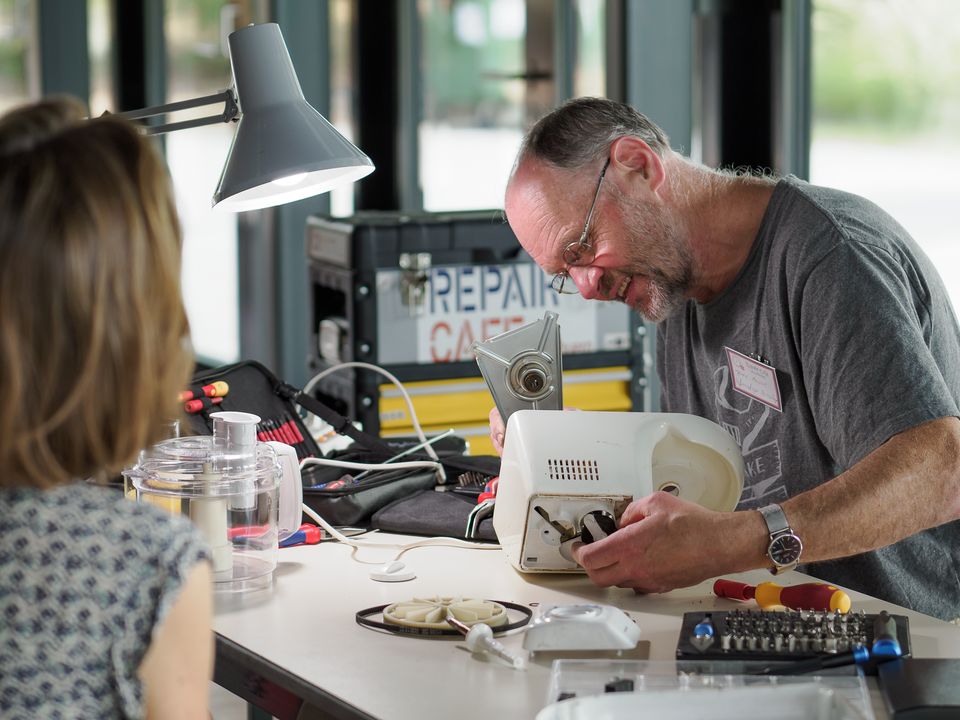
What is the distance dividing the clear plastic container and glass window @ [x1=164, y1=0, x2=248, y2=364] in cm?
564

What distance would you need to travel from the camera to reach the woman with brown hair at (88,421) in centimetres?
98

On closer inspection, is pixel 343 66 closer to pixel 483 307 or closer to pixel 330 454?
pixel 483 307

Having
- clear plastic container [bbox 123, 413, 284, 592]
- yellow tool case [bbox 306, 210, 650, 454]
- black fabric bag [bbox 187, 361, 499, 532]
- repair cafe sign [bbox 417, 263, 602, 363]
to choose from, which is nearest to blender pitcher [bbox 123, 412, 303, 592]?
clear plastic container [bbox 123, 413, 284, 592]

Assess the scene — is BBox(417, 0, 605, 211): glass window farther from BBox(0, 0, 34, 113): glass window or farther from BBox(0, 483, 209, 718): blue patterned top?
BBox(0, 483, 209, 718): blue patterned top

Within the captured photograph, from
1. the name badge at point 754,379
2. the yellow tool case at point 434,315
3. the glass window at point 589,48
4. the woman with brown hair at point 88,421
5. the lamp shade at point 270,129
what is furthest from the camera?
the glass window at point 589,48

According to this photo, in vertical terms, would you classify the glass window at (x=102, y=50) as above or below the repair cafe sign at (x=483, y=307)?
above

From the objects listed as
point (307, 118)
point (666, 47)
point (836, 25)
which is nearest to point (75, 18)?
point (666, 47)

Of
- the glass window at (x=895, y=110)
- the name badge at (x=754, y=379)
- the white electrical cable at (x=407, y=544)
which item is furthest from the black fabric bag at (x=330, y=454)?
the glass window at (x=895, y=110)

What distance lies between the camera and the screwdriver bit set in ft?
4.59

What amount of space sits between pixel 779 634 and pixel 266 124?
43.5 inches

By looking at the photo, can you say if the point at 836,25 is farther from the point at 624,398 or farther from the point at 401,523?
the point at 401,523

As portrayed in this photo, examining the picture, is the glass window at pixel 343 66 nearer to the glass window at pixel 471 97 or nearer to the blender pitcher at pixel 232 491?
the glass window at pixel 471 97

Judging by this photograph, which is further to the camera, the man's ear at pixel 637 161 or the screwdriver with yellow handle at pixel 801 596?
the man's ear at pixel 637 161

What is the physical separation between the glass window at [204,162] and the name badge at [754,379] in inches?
220
